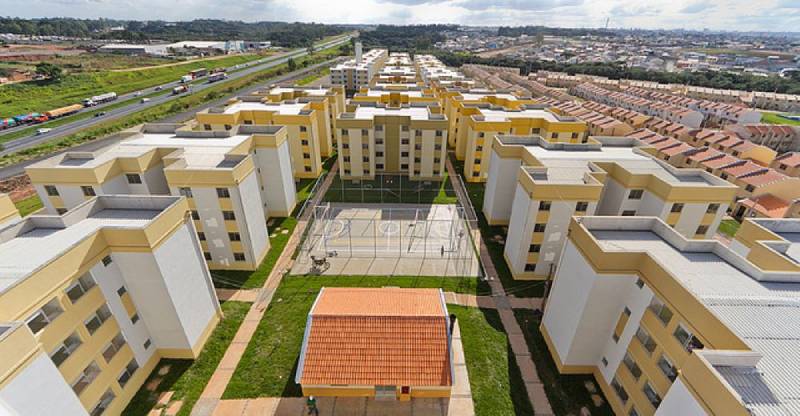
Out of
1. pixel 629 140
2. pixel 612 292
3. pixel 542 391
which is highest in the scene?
pixel 629 140

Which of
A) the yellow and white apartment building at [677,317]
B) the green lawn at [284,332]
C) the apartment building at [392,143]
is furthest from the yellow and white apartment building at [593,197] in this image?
the apartment building at [392,143]

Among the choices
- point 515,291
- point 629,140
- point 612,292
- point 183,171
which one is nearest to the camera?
point 612,292

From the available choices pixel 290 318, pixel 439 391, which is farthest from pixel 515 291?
pixel 290 318

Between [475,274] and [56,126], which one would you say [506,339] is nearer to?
[475,274]

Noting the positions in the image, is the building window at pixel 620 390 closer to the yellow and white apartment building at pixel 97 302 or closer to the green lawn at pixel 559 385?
the green lawn at pixel 559 385

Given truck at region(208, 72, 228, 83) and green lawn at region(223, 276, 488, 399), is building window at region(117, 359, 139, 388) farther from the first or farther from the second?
truck at region(208, 72, 228, 83)

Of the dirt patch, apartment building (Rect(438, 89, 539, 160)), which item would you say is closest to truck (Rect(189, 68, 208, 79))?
the dirt patch
